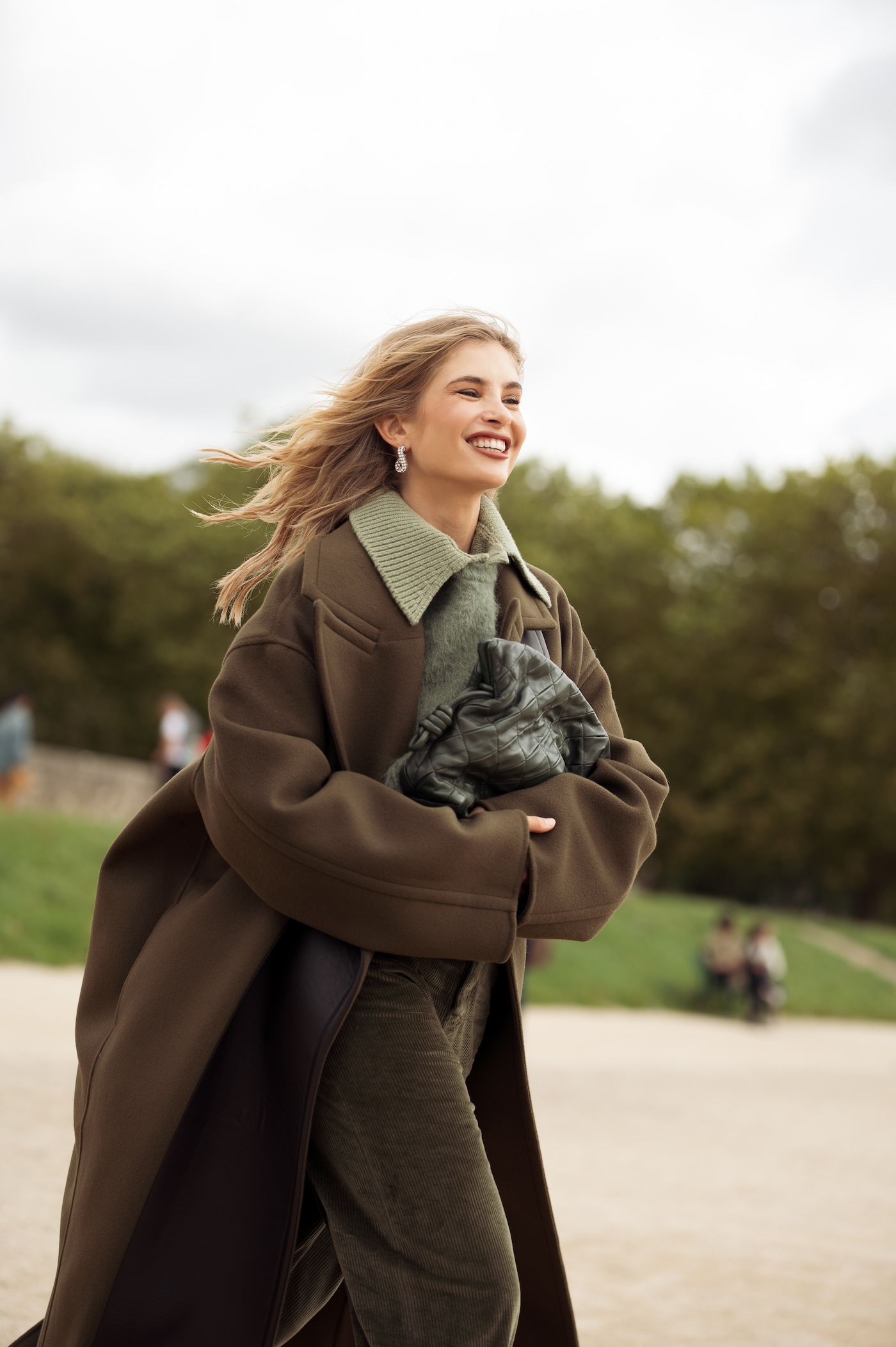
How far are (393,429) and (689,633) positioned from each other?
114 feet

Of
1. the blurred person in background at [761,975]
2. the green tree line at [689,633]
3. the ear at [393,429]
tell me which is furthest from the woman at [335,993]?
the green tree line at [689,633]

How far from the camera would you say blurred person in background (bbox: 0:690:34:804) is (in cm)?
1830

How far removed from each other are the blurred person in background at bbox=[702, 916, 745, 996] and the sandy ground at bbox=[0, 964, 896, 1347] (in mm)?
4089

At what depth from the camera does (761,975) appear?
64.5 ft

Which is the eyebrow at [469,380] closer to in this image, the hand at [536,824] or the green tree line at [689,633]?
the hand at [536,824]

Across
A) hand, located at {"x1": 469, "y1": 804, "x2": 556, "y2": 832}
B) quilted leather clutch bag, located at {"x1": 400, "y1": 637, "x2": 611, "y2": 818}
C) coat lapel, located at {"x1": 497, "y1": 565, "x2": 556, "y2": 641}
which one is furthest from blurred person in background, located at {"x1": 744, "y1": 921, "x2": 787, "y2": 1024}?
hand, located at {"x1": 469, "y1": 804, "x2": 556, "y2": 832}

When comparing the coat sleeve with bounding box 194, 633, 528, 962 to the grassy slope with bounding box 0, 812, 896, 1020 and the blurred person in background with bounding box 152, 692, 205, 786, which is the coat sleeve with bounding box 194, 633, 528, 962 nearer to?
the grassy slope with bounding box 0, 812, 896, 1020

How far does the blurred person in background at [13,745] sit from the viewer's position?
18297mm

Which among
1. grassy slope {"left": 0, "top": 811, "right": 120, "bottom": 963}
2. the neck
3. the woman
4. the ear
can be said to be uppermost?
the ear

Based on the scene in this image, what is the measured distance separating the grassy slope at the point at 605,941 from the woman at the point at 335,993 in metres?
11.1

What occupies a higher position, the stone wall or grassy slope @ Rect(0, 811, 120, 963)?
grassy slope @ Rect(0, 811, 120, 963)

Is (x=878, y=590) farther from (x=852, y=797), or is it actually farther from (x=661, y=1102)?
(x=661, y=1102)

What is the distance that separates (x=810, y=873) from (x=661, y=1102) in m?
30.2

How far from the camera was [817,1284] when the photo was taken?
575 cm
